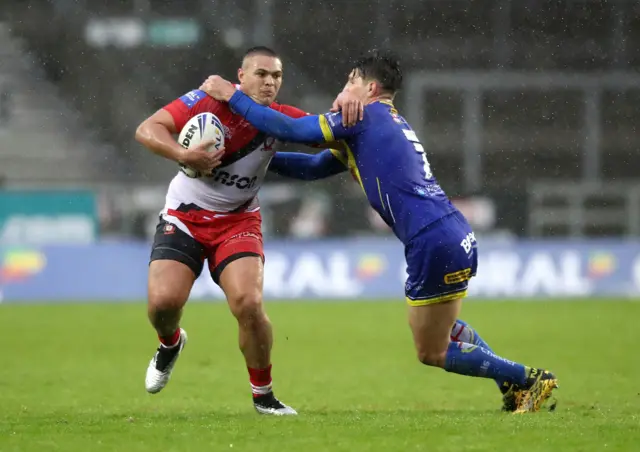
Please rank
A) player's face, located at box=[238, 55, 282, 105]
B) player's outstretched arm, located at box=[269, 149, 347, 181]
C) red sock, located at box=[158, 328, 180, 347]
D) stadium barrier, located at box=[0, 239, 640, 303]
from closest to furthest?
player's face, located at box=[238, 55, 282, 105] → player's outstretched arm, located at box=[269, 149, 347, 181] → red sock, located at box=[158, 328, 180, 347] → stadium barrier, located at box=[0, 239, 640, 303]

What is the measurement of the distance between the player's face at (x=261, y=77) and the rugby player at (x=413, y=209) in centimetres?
25

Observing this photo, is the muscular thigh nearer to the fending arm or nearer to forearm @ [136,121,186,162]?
forearm @ [136,121,186,162]

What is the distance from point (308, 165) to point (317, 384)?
260 centimetres

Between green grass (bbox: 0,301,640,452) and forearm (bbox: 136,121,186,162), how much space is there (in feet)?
5.62

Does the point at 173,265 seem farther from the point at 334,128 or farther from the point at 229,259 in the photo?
the point at 334,128

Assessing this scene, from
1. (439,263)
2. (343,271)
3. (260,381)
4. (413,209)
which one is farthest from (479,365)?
(343,271)

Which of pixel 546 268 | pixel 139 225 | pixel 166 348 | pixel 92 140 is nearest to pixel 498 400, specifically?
pixel 166 348

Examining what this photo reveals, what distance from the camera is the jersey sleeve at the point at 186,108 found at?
7719mm

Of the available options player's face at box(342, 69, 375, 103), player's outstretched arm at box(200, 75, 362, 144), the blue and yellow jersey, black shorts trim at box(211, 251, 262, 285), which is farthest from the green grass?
player's face at box(342, 69, 375, 103)

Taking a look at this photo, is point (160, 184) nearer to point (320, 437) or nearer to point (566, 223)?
point (566, 223)

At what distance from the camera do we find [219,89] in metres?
7.67

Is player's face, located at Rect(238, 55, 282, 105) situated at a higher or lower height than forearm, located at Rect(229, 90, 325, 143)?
higher

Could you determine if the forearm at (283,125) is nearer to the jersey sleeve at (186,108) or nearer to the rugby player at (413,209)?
the rugby player at (413,209)

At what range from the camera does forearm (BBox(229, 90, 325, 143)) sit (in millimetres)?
7281
